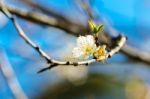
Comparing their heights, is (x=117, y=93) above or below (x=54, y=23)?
above

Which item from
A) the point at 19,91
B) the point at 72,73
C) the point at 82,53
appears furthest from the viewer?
the point at 72,73

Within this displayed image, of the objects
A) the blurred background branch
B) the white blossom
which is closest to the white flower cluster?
the white blossom

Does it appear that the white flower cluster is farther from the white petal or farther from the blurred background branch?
the blurred background branch

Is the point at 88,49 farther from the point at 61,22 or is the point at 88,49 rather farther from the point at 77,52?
the point at 61,22

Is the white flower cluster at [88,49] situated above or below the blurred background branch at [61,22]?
below

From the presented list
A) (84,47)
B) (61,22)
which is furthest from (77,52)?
(61,22)

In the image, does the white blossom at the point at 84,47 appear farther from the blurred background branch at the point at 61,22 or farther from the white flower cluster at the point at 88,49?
the blurred background branch at the point at 61,22

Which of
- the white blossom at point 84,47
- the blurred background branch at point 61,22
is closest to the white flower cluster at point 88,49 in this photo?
the white blossom at point 84,47

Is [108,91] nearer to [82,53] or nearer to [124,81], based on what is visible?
[124,81]

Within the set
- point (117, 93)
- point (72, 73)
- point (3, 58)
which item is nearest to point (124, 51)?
point (3, 58)
